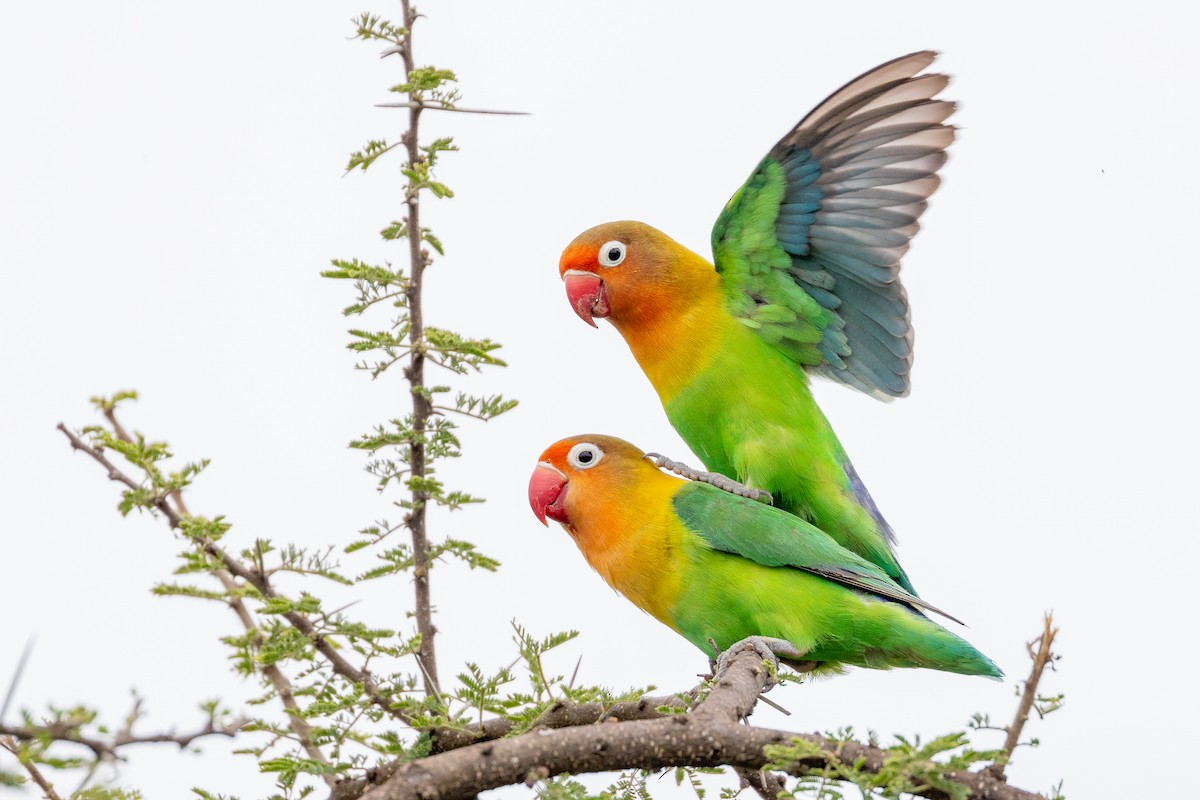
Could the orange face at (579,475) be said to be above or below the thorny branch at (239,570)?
above

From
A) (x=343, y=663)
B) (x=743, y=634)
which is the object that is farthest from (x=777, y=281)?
(x=343, y=663)

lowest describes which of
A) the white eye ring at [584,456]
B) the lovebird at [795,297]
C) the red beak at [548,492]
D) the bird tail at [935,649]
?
the bird tail at [935,649]

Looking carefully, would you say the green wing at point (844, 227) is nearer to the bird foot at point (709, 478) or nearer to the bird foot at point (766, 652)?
the bird foot at point (709, 478)

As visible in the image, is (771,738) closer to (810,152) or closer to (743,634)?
(743,634)

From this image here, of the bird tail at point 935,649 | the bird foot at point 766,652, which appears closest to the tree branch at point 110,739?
the bird foot at point 766,652

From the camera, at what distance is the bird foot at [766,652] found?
2493mm

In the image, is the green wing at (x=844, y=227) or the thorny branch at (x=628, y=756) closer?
the thorny branch at (x=628, y=756)

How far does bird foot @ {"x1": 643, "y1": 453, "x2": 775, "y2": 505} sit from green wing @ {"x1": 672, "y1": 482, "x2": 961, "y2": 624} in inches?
1.8

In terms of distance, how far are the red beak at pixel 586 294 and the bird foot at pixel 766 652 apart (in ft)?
3.39

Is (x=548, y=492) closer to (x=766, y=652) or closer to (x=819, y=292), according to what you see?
(x=766, y=652)

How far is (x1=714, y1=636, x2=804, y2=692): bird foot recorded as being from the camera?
2493 mm

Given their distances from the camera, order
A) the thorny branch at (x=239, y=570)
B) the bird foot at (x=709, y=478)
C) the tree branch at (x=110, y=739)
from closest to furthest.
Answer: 1. the tree branch at (x=110, y=739)
2. the thorny branch at (x=239, y=570)
3. the bird foot at (x=709, y=478)

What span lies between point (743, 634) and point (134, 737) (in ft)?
5.27

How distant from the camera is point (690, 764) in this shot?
6.42ft
